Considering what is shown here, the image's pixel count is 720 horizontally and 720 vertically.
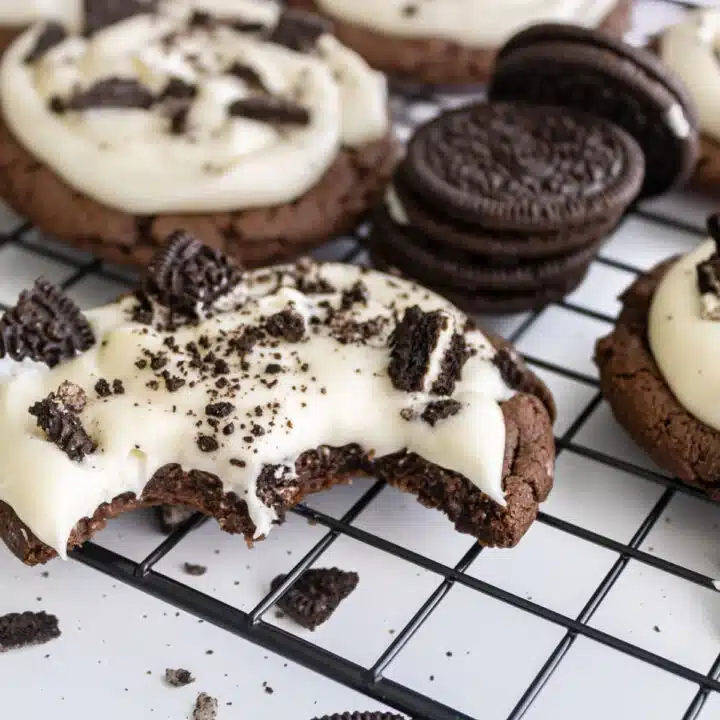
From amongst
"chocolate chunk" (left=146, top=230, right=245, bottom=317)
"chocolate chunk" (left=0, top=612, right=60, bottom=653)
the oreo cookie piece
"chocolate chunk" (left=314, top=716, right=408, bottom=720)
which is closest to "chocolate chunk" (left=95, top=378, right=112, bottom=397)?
"chocolate chunk" (left=146, top=230, right=245, bottom=317)

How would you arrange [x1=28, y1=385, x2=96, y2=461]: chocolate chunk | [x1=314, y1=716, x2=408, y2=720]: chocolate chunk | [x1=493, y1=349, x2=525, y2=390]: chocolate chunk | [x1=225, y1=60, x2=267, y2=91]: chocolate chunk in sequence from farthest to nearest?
[x1=225, y1=60, x2=267, y2=91]: chocolate chunk
[x1=493, y1=349, x2=525, y2=390]: chocolate chunk
[x1=28, y1=385, x2=96, y2=461]: chocolate chunk
[x1=314, y1=716, x2=408, y2=720]: chocolate chunk

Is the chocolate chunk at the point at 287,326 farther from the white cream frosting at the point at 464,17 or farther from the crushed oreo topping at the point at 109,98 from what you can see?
the white cream frosting at the point at 464,17

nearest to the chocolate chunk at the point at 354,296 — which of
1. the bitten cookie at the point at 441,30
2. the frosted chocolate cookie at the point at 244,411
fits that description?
the frosted chocolate cookie at the point at 244,411

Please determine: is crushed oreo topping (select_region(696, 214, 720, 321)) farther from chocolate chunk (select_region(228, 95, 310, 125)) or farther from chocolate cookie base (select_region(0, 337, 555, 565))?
chocolate chunk (select_region(228, 95, 310, 125))

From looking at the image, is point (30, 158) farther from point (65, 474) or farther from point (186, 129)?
point (65, 474)

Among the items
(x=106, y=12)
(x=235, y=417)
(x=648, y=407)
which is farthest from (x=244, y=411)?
(x=106, y=12)

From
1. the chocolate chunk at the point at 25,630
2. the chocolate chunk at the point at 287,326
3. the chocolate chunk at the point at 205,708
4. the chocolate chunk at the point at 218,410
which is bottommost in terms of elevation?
the chocolate chunk at the point at 205,708
